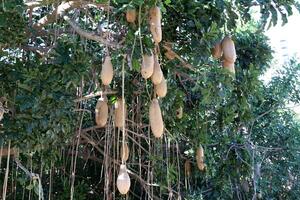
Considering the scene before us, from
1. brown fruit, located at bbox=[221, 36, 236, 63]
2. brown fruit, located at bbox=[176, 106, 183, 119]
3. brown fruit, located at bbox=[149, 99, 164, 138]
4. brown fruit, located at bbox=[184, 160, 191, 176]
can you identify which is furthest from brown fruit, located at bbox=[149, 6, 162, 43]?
brown fruit, located at bbox=[184, 160, 191, 176]

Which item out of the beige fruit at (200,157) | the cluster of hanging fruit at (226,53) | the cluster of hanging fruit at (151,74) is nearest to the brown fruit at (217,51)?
the cluster of hanging fruit at (226,53)

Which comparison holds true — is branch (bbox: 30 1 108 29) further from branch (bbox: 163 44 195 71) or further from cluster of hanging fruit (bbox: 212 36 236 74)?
cluster of hanging fruit (bbox: 212 36 236 74)

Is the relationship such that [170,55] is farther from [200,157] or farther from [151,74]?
[200,157]

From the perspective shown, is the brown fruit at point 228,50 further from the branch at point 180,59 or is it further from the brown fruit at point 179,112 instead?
the brown fruit at point 179,112

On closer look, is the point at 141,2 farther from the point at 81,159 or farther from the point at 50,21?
the point at 81,159

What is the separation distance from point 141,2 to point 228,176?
1.51m

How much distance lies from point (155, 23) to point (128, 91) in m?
0.67

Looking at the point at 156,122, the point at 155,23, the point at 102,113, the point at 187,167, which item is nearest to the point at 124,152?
the point at 156,122

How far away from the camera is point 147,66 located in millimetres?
1545

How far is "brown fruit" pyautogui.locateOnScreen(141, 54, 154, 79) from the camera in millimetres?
1540

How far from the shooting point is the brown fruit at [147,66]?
1540 mm

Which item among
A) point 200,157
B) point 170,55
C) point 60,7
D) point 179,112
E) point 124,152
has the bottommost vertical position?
point 124,152

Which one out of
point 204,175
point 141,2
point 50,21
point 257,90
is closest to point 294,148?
point 204,175

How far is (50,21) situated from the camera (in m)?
1.97
